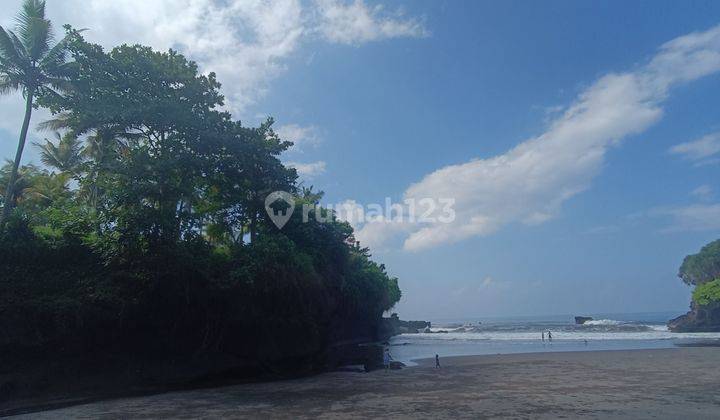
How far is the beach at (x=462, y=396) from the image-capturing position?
42.0 feet

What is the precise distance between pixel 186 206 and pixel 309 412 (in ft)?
47.6

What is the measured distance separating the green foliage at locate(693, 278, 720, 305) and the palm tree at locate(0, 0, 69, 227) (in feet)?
220

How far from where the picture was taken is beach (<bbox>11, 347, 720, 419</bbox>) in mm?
12812

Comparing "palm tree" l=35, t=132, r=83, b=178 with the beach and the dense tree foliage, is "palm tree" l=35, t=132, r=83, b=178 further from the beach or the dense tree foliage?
the beach

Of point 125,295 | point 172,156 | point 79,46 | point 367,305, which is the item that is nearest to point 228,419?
point 125,295

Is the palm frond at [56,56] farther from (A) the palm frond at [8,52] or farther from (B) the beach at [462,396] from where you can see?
(B) the beach at [462,396]

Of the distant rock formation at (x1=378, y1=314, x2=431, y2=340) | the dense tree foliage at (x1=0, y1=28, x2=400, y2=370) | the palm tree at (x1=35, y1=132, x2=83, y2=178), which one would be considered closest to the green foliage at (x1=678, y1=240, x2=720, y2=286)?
the distant rock formation at (x1=378, y1=314, x2=431, y2=340)

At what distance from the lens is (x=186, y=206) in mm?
23828

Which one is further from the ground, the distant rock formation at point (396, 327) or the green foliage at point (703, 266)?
the green foliage at point (703, 266)

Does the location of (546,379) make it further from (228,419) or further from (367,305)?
(367,305)

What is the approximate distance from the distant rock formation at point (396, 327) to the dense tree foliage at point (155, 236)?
49718mm

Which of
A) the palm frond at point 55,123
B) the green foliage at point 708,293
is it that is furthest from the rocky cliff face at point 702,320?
the palm frond at point 55,123

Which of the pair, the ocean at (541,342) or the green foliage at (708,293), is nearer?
the ocean at (541,342)

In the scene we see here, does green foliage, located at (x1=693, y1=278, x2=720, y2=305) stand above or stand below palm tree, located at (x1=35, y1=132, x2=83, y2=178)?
below
